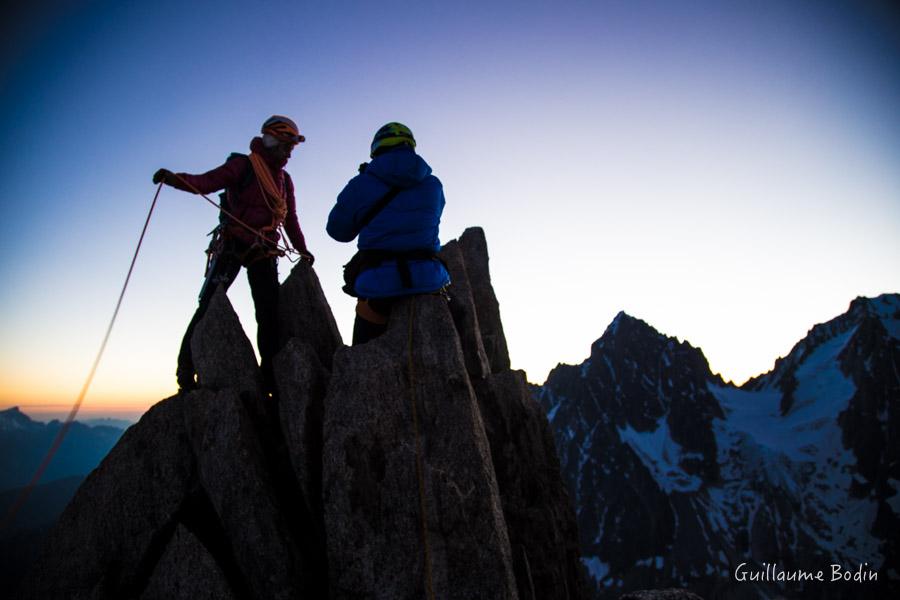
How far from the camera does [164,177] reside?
9797 millimetres

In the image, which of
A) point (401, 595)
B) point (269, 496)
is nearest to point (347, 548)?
point (401, 595)

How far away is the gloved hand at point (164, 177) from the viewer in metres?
9.72

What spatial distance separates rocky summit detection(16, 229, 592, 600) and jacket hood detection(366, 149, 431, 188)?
2.53m

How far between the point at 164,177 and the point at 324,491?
24.1ft

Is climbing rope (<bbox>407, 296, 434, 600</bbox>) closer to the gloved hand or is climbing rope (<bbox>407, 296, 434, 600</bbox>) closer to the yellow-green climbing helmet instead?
the yellow-green climbing helmet

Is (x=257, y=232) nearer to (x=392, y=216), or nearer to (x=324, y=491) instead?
(x=392, y=216)

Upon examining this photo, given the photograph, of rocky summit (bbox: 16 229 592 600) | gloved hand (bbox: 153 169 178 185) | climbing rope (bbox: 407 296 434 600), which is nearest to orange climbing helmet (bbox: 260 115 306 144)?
gloved hand (bbox: 153 169 178 185)

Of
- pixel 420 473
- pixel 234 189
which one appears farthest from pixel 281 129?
pixel 420 473

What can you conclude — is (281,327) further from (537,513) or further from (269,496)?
(537,513)

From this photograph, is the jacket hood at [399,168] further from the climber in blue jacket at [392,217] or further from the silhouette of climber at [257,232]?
the silhouette of climber at [257,232]

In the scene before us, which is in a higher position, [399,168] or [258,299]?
[399,168]

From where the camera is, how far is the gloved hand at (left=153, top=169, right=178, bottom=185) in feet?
31.9

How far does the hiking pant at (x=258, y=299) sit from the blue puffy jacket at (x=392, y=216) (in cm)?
340

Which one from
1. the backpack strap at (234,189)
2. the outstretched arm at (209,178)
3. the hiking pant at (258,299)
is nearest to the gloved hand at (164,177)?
the outstretched arm at (209,178)
